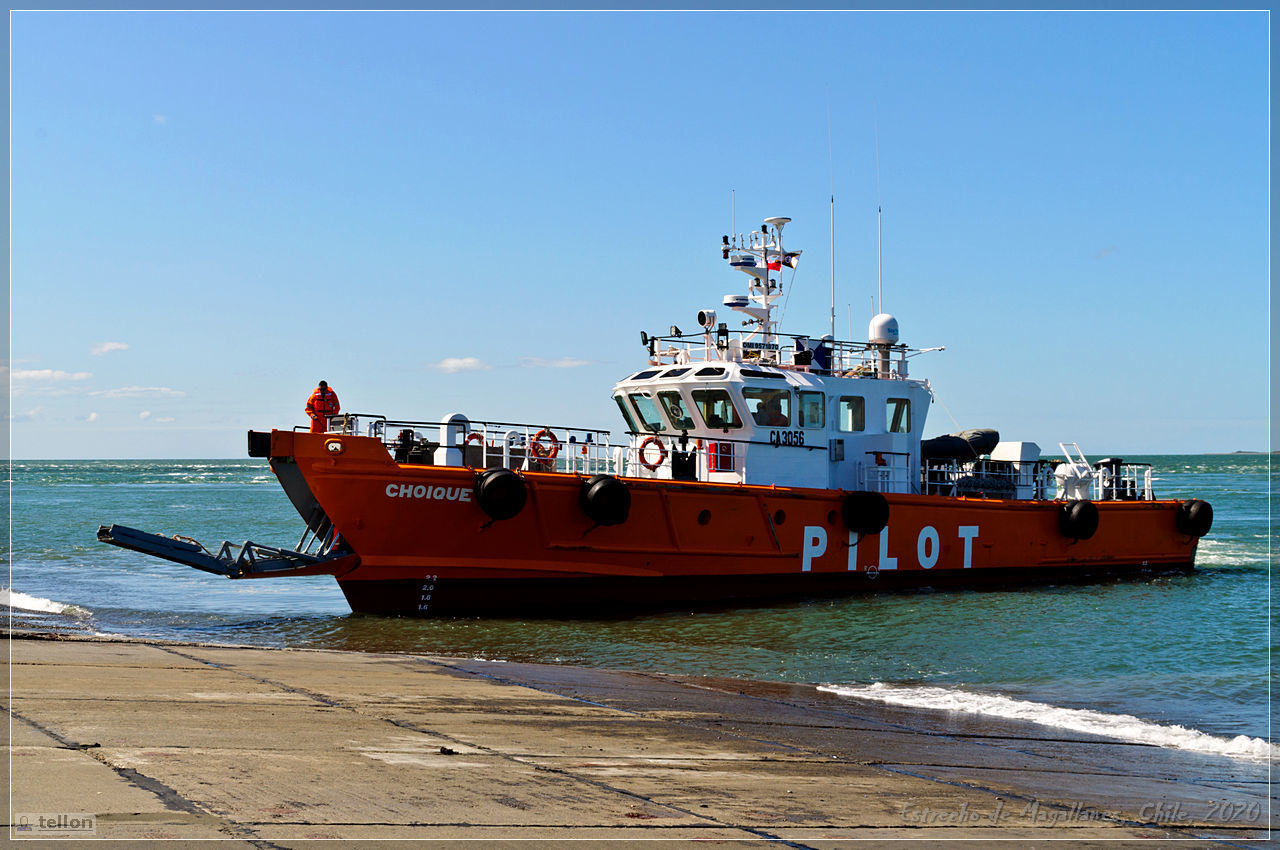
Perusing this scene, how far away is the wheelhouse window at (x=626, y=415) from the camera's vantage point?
18.2 metres

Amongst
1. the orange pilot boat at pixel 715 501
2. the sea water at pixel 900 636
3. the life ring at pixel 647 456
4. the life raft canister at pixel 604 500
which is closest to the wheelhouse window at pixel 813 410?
the orange pilot boat at pixel 715 501

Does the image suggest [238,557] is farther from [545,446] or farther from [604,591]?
[604,591]

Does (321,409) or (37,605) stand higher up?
(321,409)

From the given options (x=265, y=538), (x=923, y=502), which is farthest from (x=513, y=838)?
(x=265, y=538)

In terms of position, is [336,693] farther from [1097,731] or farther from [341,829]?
[1097,731]

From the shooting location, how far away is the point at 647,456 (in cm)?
1712

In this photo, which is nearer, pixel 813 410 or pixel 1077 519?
pixel 813 410

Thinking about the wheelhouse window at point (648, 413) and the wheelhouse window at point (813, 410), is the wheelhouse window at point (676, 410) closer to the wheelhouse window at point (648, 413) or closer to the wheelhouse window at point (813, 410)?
the wheelhouse window at point (648, 413)

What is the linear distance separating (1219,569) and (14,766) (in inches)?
968

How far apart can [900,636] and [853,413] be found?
4.96 meters

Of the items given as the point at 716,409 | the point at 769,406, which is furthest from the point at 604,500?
the point at 769,406

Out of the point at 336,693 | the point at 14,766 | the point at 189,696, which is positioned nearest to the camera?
the point at 14,766

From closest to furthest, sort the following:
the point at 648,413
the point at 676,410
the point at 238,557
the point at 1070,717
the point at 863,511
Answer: the point at 1070,717 → the point at 238,557 → the point at 863,511 → the point at 676,410 → the point at 648,413

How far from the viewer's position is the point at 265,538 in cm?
3064
